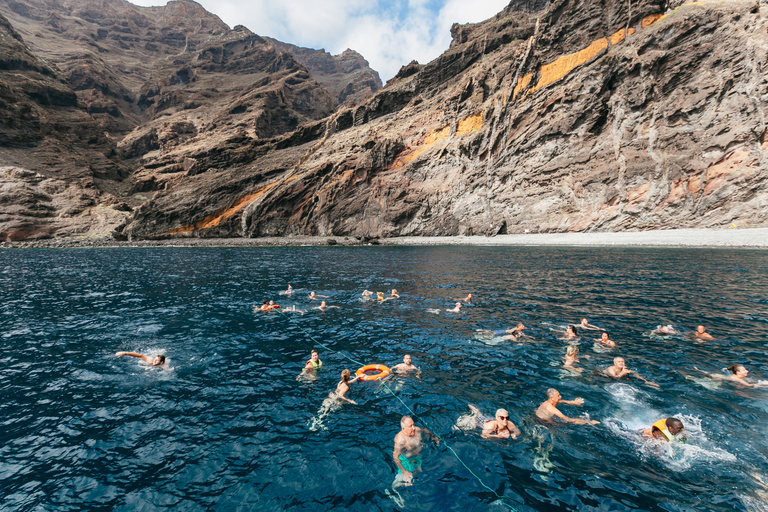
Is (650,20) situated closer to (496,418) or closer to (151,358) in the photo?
(496,418)

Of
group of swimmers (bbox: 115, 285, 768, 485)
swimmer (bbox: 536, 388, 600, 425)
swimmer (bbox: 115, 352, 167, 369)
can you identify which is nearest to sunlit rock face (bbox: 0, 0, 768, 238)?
group of swimmers (bbox: 115, 285, 768, 485)

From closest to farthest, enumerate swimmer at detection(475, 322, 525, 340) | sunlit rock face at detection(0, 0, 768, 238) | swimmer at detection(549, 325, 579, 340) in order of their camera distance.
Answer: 1. swimmer at detection(549, 325, 579, 340)
2. swimmer at detection(475, 322, 525, 340)
3. sunlit rock face at detection(0, 0, 768, 238)

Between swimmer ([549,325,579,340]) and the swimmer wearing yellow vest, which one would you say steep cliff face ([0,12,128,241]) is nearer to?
swimmer ([549,325,579,340])

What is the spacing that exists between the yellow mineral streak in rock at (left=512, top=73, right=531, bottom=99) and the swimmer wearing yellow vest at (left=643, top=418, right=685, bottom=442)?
6656 centimetres

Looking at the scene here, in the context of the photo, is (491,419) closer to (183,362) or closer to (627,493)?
(627,493)

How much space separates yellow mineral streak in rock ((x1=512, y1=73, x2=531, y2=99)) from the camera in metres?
59.4

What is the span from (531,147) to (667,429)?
5762cm

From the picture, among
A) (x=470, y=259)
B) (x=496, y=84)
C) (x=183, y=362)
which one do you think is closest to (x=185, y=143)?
(x=496, y=84)

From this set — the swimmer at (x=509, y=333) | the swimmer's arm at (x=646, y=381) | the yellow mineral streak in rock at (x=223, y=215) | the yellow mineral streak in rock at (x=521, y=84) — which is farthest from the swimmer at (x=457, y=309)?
the yellow mineral streak in rock at (x=223, y=215)

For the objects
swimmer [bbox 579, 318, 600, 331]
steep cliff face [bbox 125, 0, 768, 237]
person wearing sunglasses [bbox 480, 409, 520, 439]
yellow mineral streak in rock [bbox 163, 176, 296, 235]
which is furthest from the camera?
yellow mineral streak in rock [bbox 163, 176, 296, 235]

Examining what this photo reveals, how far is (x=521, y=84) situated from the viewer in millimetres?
60312

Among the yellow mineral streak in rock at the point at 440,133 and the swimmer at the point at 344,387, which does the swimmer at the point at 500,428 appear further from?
the yellow mineral streak in rock at the point at 440,133

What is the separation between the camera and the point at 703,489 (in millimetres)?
5512

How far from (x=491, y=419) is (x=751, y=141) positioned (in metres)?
55.6
